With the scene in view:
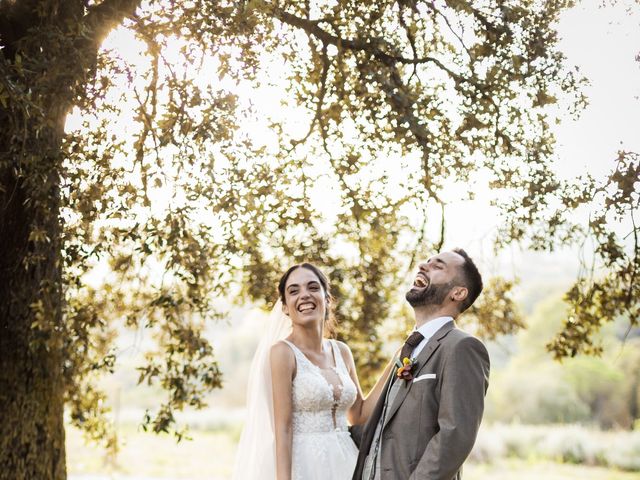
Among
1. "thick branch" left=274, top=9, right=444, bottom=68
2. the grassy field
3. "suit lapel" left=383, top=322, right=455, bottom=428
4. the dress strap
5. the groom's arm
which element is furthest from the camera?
the grassy field

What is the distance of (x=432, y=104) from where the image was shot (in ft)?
23.0

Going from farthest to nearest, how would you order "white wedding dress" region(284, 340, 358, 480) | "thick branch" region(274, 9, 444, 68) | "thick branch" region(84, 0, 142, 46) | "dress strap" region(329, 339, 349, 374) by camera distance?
1. "thick branch" region(274, 9, 444, 68)
2. "thick branch" region(84, 0, 142, 46)
3. "dress strap" region(329, 339, 349, 374)
4. "white wedding dress" region(284, 340, 358, 480)

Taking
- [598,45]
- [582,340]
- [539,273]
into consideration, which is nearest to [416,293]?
[582,340]

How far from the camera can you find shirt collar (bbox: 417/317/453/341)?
10.9 ft

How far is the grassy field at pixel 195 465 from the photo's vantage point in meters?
24.2

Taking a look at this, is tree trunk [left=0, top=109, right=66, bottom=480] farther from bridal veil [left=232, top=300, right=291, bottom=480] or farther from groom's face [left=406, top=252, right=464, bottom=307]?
groom's face [left=406, top=252, right=464, bottom=307]

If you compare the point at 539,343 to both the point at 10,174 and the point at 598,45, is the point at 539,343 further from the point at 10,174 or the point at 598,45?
the point at 10,174

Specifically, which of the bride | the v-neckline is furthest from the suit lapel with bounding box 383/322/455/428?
the v-neckline

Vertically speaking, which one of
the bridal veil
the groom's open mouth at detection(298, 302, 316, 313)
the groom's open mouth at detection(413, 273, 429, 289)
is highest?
the groom's open mouth at detection(298, 302, 316, 313)

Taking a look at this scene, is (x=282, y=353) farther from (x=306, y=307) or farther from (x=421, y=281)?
(x=421, y=281)

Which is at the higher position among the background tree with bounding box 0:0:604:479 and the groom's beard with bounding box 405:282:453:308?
the background tree with bounding box 0:0:604:479

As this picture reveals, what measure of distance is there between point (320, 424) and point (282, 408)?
1.10 feet

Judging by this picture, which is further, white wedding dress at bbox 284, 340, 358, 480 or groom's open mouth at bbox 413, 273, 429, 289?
white wedding dress at bbox 284, 340, 358, 480

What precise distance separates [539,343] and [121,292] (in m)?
36.3
